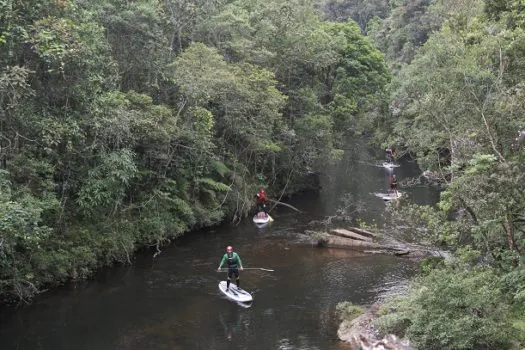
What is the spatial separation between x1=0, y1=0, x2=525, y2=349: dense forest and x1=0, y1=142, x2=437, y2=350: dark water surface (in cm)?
103

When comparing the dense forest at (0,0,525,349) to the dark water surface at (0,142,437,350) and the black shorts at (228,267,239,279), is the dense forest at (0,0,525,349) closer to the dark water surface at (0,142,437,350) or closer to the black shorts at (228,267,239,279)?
the dark water surface at (0,142,437,350)

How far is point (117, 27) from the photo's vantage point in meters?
24.4

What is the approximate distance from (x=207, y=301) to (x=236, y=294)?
972mm

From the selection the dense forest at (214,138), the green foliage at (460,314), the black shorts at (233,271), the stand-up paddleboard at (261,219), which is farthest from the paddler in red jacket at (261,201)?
the green foliage at (460,314)

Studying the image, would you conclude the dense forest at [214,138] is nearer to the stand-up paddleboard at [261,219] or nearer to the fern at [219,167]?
the fern at [219,167]

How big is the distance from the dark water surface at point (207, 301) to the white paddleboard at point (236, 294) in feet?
0.71

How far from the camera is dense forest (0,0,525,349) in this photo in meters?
13.2

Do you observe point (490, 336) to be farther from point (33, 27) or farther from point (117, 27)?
point (117, 27)

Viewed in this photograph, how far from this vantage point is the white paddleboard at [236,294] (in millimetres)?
17547

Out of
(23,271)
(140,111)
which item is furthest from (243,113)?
(23,271)

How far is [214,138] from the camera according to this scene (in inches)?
1083

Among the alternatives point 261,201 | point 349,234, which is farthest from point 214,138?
point 349,234

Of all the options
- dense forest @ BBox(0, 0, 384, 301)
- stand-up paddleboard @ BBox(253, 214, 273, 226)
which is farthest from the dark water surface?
stand-up paddleboard @ BBox(253, 214, 273, 226)

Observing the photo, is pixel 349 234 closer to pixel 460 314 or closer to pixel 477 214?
pixel 477 214
